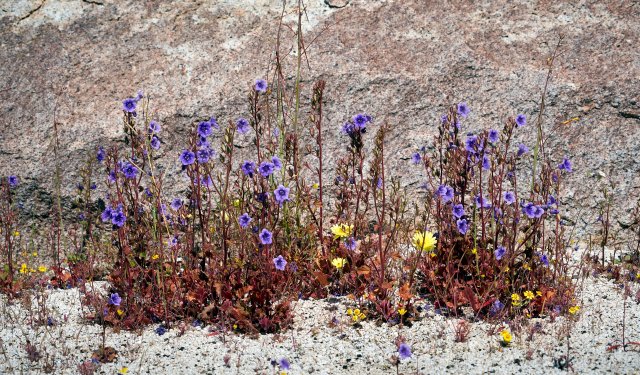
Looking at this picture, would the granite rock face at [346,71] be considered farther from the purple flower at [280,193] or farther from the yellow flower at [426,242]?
the purple flower at [280,193]

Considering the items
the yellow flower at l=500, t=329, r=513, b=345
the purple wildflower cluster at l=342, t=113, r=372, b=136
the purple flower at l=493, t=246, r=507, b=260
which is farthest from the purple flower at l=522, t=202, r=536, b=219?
the purple wildflower cluster at l=342, t=113, r=372, b=136

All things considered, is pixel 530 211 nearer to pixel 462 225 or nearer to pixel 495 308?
pixel 462 225

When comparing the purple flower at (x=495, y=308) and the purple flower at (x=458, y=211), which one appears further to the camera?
the purple flower at (x=458, y=211)

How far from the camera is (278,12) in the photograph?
606 centimetres

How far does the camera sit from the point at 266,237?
157 inches

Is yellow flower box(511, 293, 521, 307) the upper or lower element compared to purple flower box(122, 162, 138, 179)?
lower

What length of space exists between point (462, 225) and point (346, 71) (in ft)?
6.26

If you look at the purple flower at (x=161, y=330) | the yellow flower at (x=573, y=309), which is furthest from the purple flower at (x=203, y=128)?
the yellow flower at (x=573, y=309)

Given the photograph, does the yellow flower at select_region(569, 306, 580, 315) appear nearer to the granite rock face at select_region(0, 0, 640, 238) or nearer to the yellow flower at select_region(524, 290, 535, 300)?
the yellow flower at select_region(524, 290, 535, 300)

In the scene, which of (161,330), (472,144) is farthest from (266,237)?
(472,144)

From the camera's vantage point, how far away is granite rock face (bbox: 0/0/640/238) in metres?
5.43

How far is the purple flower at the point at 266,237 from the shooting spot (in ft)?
13.1

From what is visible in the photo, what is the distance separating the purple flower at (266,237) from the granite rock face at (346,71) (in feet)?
5.25

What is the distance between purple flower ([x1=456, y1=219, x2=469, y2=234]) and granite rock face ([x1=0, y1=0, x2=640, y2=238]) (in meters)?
1.14
